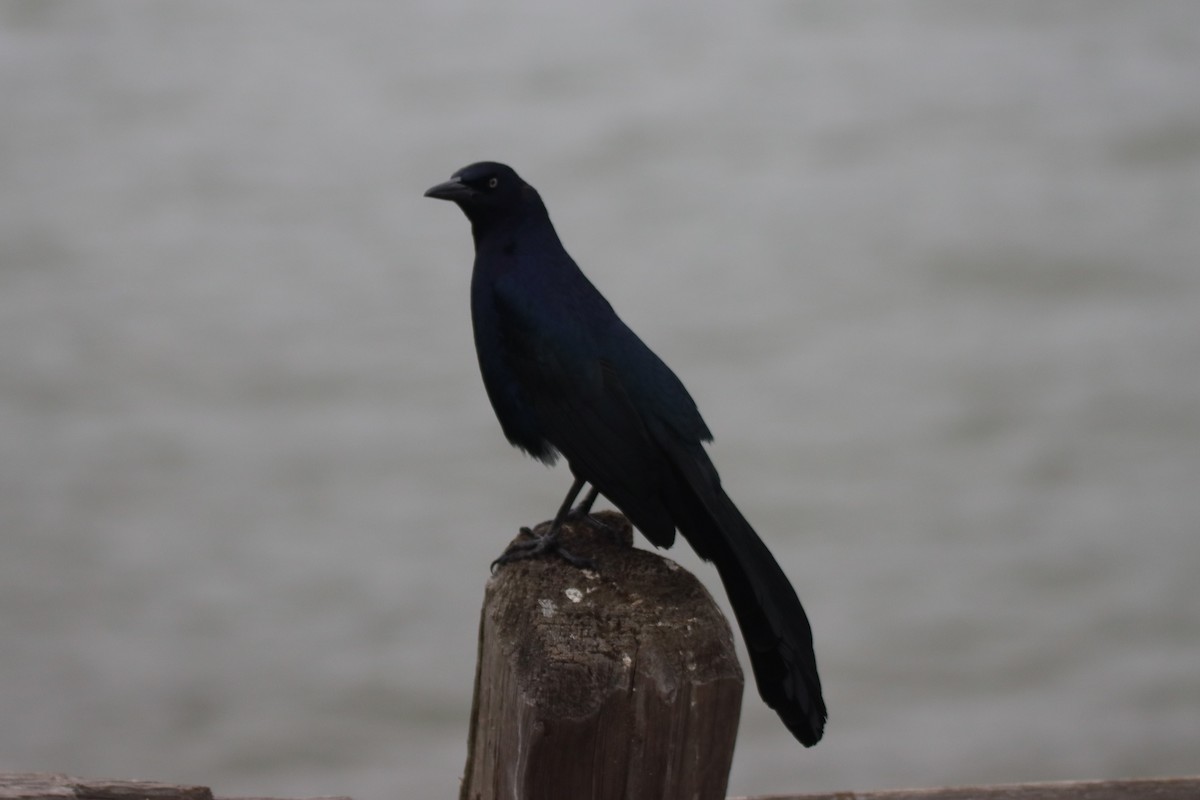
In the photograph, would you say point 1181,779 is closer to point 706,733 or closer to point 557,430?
point 706,733

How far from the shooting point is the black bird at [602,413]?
263 cm

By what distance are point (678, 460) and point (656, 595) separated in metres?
0.41

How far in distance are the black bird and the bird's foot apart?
0.03ft

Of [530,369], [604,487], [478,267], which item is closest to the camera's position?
[604,487]

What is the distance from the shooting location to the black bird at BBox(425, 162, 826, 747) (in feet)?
8.64

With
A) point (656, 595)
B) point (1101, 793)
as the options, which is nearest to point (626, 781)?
point (656, 595)

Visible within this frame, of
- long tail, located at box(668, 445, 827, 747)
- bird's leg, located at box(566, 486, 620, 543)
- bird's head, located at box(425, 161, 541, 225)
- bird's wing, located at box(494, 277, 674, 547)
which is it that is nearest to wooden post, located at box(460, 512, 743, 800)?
long tail, located at box(668, 445, 827, 747)

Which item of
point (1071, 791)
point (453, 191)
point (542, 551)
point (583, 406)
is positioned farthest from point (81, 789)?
point (1071, 791)

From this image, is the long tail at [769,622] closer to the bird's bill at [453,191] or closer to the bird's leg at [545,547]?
the bird's leg at [545,547]

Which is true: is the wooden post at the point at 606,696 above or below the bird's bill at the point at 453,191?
below

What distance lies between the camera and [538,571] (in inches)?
106

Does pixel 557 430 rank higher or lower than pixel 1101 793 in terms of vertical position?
higher

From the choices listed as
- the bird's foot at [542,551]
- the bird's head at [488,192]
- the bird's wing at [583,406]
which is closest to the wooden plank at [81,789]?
the bird's foot at [542,551]

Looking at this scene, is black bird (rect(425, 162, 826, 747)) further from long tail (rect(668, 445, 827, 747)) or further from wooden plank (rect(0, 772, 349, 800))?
wooden plank (rect(0, 772, 349, 800))
